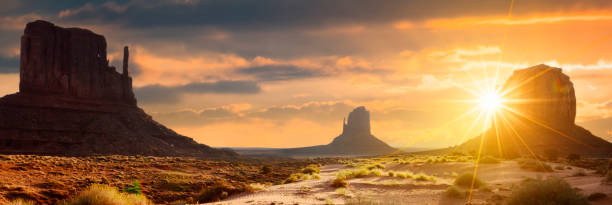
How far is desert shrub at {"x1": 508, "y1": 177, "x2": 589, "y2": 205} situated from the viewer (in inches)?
452

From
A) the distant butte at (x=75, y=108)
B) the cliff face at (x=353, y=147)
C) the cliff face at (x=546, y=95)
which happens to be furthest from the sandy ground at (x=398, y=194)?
the cliff face at (x=353, y=147)

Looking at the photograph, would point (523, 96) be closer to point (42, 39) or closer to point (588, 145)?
point (588, 145)

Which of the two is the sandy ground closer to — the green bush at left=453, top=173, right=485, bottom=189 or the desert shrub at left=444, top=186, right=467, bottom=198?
the desert shrub at left=444, top=186, right=467, bottom=198

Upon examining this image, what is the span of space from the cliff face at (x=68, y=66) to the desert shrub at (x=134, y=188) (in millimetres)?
69718

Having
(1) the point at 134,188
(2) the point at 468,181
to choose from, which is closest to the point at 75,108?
(1) the point at 134,188

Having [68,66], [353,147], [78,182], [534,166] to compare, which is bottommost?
[353,147]

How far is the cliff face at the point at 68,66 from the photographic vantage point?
80.9m

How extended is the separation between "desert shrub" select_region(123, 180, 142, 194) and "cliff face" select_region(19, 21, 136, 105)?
6972 cm

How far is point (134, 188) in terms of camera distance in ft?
83.9

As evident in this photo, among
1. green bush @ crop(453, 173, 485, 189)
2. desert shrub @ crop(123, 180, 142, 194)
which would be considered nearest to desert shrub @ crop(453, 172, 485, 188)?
green bush @ crop(453, 173, 485, 189)

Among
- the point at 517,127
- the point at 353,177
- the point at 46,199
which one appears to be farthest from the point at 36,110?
the point at 517,127

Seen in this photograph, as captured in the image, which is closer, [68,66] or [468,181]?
[468,181]

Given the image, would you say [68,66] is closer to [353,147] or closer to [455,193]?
[455,193]

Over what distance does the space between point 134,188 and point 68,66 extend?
258ft
